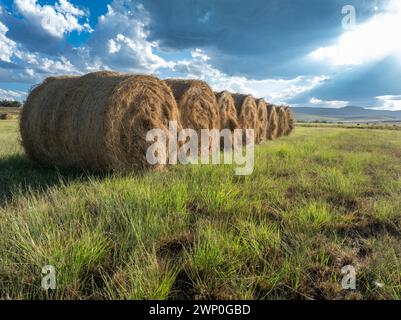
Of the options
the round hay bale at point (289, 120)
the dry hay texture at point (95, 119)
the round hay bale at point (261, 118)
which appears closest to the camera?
the dry hay texture at point (95, 119)

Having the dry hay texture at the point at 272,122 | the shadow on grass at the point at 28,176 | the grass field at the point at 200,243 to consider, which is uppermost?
the dry hay texture at the point at 272,122

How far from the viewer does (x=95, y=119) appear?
6094 millimetres

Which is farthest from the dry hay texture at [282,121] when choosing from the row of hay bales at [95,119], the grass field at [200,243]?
the grass field at [200,243]

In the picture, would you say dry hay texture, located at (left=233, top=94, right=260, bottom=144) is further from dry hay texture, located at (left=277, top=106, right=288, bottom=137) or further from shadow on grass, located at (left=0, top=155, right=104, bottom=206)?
shadow on grass, located at (left=0, top=155, right=104, bottom=206)

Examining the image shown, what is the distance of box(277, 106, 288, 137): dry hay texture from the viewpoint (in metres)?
20.6

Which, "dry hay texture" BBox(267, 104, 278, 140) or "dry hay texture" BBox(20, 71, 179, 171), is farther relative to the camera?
"dry hay texture" BBox(267, 104, 278, 140)

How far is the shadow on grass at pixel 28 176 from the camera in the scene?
493 cm

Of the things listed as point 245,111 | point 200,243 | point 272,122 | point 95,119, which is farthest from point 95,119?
point 272,122

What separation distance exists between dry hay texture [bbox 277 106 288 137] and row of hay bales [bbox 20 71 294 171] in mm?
13522

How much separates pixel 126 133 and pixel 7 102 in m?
54.3

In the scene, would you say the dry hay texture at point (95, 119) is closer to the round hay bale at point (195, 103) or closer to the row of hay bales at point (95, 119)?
the row of hay bales at point (95, 119)

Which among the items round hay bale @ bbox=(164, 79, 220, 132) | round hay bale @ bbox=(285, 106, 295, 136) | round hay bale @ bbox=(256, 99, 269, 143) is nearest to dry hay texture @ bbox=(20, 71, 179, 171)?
round hay bale @ bbox=(164, 79, 220, 132)
